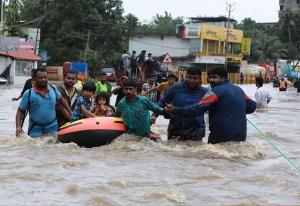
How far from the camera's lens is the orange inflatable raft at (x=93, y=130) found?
10.1 meters

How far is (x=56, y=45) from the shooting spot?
204ft

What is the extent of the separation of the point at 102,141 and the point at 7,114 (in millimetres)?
9701

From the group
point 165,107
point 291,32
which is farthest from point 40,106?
point 291,32

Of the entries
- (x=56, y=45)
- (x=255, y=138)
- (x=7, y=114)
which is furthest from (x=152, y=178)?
(x=56, y=45)

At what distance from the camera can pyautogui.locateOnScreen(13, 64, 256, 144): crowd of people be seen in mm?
8938

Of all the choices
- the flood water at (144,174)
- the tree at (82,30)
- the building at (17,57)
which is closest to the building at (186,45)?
the tree at (82,30)

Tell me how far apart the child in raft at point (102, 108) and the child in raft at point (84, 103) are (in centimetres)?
20

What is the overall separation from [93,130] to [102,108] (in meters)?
0.78

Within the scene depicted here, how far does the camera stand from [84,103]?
1055 centimetres

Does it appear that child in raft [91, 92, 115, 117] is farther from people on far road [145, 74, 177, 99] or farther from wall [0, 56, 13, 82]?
wall [0, 56, 13, 82]

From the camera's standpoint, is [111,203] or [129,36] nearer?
[111,203]

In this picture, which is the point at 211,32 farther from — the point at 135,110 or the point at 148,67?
the point at 135,110

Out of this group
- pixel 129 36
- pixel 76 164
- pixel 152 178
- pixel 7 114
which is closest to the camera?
pixel 152 178

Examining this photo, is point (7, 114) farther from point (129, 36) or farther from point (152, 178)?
point (129, 36)
